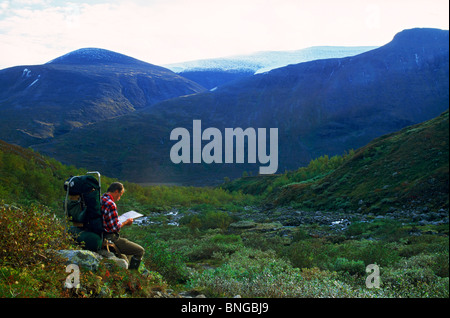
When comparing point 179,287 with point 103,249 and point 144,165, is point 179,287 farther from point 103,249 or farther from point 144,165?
point 144,165

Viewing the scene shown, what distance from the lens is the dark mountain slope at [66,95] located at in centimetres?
8969

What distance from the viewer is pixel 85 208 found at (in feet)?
18.8

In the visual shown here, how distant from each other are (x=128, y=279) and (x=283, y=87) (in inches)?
4850

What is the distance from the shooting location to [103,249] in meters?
6.07

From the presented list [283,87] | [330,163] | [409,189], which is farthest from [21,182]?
[283,87]

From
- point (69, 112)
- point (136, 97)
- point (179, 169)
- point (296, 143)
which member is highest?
point (136, 97)

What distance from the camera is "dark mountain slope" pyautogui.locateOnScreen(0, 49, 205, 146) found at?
89688 millimetres

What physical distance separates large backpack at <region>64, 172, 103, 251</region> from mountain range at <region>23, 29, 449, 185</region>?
3086 inches

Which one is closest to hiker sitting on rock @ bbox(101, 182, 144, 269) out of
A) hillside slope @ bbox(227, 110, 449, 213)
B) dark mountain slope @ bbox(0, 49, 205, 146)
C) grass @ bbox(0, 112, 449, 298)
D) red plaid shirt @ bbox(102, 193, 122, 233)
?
red plaid shirt @ bbox(102, 193, 122, 233)

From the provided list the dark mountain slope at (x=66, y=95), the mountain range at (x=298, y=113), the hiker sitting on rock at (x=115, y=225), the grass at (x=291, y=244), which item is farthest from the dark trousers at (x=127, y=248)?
the mountain range at (x=298, y=113)

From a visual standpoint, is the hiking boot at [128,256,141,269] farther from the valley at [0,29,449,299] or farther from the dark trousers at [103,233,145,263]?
the valley at [0,29,449,299]

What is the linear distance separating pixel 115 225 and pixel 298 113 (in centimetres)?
10871

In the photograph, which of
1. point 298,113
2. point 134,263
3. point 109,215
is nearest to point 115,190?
point 109,215

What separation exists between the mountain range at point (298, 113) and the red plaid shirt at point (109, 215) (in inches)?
3088
